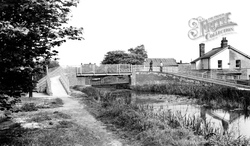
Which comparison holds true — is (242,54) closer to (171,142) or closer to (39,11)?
(171,142)

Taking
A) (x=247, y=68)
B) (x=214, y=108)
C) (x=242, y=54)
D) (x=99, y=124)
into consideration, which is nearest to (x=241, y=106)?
(x=214, y=108)

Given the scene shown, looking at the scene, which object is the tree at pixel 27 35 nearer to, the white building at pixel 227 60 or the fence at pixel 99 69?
the fence at pixel 99 69

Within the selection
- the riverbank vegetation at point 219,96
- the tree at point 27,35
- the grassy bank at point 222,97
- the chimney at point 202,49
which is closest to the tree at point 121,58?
the chimney at point 202,49

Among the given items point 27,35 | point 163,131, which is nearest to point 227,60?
point 163,131

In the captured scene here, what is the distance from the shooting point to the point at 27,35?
4746mm

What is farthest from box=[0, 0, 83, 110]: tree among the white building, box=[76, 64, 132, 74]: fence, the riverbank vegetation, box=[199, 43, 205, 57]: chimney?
box=[199, 43, 205, 57]: chimney

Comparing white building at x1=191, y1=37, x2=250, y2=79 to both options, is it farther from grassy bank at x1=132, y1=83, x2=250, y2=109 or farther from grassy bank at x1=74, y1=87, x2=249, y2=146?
grassy bank at x1=74, y1=87, x2=249, y2=146

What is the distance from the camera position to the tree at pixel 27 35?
14.7 feet

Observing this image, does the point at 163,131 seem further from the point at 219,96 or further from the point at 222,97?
the point at 219,96

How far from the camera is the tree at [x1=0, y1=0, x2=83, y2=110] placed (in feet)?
14.7

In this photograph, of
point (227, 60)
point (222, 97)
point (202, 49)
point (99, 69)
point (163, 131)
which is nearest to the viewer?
point (163, 131)

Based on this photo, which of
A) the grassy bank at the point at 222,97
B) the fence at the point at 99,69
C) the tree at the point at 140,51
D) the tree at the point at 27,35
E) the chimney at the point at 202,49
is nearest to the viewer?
the tree at the point at 27,35

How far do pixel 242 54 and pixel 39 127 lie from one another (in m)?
40.4

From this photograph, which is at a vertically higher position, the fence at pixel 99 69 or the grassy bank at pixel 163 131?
the fence at pixel 99 69
